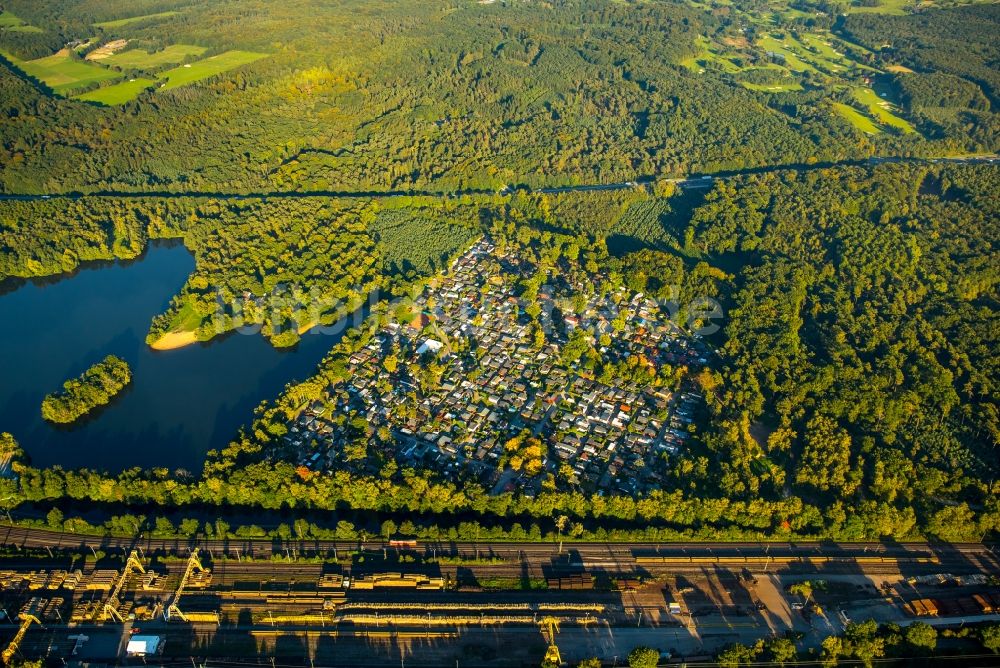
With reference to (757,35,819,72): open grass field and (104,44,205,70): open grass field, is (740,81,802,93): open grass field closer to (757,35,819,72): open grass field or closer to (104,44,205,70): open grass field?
(757,35,819,72): open grass field

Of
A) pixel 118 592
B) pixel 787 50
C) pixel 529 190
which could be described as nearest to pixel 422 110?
pixel 529 190

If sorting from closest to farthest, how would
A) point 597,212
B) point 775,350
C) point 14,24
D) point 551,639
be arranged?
1. point 551,639
2. point 775,350
3. point 597,212
4. point 14,24

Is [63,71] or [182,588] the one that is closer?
[182,588]

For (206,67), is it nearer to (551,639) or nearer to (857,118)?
(857,118)

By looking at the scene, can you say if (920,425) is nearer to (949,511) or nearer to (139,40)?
(949,511)

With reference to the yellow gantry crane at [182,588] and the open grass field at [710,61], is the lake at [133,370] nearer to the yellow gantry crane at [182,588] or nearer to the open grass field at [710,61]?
the yellow gantry crane at [182,588]

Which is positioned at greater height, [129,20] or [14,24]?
[129,20]

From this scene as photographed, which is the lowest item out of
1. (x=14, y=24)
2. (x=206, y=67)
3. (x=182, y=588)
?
(x=182, y=588)
